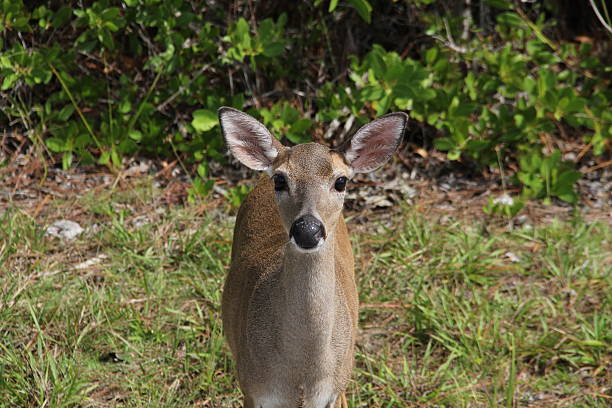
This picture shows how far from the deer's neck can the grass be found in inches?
37.0

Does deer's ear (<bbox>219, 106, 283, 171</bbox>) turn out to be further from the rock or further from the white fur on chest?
the rock

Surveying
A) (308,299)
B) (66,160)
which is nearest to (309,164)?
(308,299)

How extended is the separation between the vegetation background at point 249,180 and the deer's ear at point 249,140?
1.05 meters

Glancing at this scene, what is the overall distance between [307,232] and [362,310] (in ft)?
5.50

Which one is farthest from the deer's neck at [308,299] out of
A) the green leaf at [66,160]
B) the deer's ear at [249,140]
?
the green leaf at [66,160]

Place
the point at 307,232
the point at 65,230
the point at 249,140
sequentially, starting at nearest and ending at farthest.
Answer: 1. the point at 307,232
2. the point at 249,140
3. the point at 65,230

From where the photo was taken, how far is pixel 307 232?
8.10 feet

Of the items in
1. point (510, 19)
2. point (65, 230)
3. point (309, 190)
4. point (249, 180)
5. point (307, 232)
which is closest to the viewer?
point (307, 232)

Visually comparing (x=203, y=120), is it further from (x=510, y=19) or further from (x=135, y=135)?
(x=510, y=19)

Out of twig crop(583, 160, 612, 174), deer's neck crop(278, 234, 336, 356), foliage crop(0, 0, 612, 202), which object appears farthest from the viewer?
twig crop(583, 160, 612, 174)

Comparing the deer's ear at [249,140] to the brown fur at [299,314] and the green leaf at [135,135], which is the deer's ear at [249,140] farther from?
the green leaf at [135,135]

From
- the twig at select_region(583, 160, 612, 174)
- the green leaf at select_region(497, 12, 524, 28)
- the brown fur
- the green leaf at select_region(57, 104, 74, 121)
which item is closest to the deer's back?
the brown fur

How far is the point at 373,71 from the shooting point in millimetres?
4730

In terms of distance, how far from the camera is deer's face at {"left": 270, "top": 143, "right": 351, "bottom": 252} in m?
2.52
